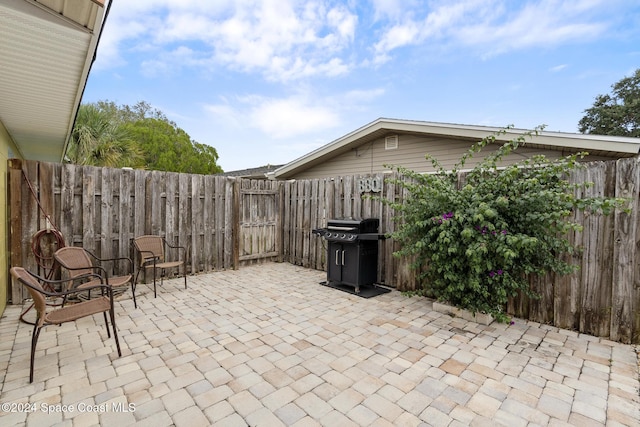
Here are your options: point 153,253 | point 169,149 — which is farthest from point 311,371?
point 169,149

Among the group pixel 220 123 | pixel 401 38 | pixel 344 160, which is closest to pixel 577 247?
pixel 344 160

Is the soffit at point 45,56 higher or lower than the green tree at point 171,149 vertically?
→ lower

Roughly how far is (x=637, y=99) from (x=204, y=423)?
2719cm

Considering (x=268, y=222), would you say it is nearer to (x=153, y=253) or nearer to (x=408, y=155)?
(x=153, y=253)

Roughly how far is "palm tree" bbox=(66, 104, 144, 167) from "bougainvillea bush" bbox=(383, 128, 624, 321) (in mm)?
8294

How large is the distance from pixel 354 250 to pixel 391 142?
13.0ft

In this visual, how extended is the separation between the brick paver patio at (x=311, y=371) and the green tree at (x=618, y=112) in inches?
903

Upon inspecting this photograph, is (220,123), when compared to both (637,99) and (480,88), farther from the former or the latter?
(637,99)

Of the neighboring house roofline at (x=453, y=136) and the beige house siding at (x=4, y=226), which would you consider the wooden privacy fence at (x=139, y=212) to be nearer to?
the beige house siding at (x=4, y=226)

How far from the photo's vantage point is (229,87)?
1172 cm

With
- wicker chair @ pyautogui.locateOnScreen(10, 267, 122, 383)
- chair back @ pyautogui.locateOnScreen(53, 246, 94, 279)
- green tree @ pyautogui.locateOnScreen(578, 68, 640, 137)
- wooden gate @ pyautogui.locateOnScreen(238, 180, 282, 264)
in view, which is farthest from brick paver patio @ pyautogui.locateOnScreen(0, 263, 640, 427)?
green tree @ pyautogui.locateOnScreen(578, 68, 640, 137)


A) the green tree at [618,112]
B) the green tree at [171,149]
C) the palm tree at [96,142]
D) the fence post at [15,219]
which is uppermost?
the green tree at [618,112]

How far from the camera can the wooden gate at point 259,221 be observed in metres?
6.25

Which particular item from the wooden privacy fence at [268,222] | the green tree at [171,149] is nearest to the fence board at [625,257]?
the wooden privacy fence at [268,222]
